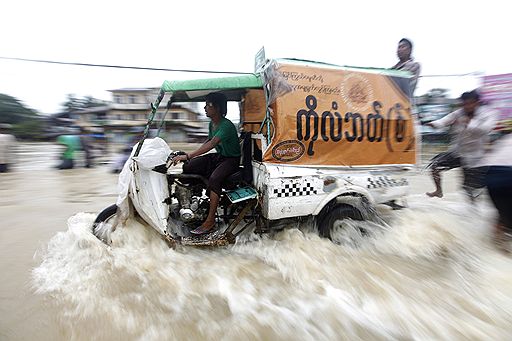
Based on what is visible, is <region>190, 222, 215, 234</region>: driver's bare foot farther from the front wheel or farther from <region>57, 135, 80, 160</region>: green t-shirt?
<region>57, 135, 80, 160</region>: green t-shirt

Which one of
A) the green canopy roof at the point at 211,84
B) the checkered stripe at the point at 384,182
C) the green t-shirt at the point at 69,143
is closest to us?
the green canopy roof at the point at 211,84

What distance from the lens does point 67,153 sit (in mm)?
12719

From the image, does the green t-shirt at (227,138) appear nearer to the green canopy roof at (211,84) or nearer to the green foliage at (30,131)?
the green canopy roof at (211,84)

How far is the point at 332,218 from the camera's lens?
406cm

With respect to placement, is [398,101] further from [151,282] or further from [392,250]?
[151,282]

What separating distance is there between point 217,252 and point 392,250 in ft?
6.68

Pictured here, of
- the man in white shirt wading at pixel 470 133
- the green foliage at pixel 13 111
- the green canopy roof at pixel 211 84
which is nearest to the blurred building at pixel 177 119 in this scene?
the green canopy roof at pixel 211 84

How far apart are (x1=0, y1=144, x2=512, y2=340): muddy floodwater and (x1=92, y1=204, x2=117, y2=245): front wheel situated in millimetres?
115

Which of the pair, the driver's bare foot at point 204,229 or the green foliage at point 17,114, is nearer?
the driver's bare foot at point 204,229

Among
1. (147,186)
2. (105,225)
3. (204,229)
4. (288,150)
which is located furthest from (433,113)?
(105,225)

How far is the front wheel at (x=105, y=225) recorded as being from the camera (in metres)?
3.96

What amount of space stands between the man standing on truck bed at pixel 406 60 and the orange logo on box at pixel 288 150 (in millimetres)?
1982

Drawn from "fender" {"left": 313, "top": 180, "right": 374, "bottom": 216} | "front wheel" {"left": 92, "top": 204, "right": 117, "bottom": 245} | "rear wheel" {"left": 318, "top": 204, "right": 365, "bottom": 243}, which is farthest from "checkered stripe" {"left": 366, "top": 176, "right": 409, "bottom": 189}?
"front wheel" {"left": 92, "top": 204, "right": 117, "bottom": 245}

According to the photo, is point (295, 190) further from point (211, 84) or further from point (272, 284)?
point (211, 84)
